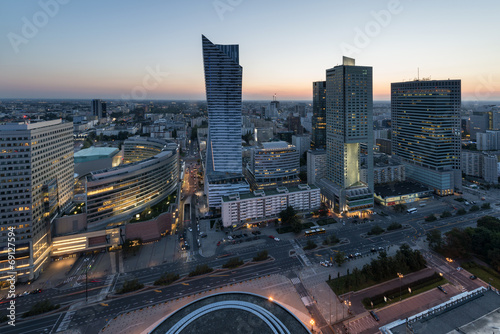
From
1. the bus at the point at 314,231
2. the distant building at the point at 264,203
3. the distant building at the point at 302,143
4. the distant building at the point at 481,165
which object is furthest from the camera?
the distant building at the point at 302,143

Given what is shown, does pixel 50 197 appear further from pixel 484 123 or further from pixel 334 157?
pixel 484 123

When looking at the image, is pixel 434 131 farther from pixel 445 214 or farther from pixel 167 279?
pixel 167 279

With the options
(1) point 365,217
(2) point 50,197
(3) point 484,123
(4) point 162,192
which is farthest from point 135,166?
(3) point 484,123

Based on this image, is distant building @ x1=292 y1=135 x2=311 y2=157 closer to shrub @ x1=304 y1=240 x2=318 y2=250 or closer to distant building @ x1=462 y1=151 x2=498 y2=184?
distant building @ x1=462 y1=151 x2=498 y2=184

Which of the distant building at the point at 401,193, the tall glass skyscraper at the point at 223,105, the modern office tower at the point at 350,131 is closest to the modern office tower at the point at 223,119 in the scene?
the tall glass skyscraper at the point at 223,105

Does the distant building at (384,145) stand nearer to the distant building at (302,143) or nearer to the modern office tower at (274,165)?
the distant building at (302,143)

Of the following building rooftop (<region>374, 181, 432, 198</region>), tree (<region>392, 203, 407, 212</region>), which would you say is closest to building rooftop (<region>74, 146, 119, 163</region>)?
building rooftop (<region>374, 181, 432, 198</region>)
